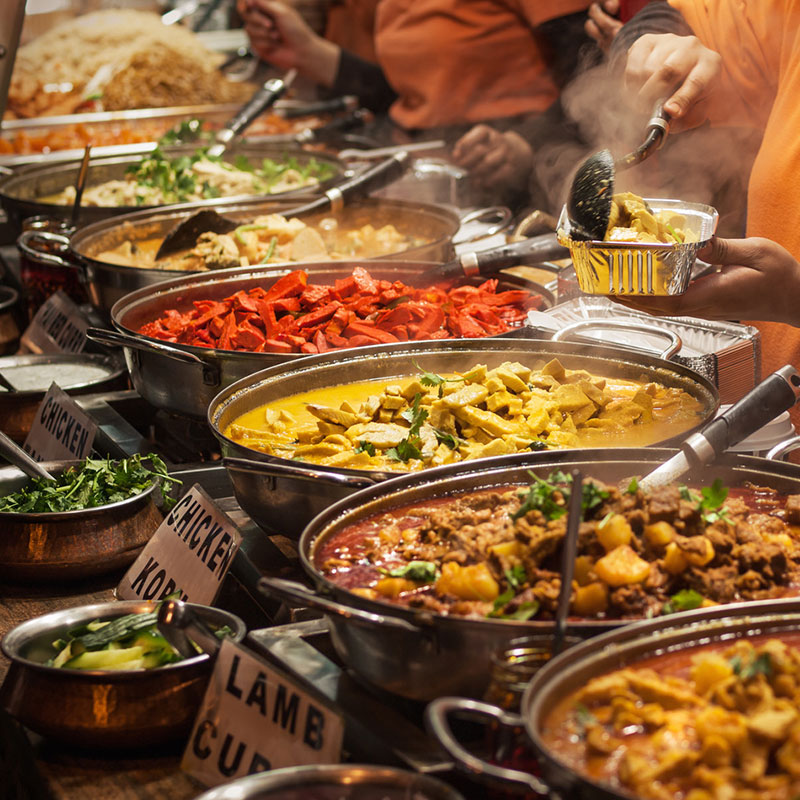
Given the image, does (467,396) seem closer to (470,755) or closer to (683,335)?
(683,335)

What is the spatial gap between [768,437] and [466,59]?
165 inches

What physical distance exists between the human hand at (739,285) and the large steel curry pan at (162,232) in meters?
1.34

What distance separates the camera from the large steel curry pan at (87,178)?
424cm

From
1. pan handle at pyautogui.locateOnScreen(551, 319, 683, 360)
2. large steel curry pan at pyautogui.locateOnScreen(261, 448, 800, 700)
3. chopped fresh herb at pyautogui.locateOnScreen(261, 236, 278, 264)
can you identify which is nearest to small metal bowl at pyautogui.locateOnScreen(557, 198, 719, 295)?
pan handle at pyautogui.locateOnScreen(551, 319, 683, 360)

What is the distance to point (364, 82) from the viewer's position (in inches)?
275

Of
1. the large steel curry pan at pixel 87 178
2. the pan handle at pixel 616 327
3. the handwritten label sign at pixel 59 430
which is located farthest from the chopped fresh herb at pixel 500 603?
the large steel curry pan at pixel 87 178

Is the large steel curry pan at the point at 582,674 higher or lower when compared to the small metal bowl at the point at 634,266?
lower

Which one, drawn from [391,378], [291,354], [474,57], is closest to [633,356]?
[391,378]

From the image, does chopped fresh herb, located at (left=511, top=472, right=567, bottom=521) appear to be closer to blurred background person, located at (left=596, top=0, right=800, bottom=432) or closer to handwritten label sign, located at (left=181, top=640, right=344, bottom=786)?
handwritten label sign, located at (left=181, top=640, right=344, bottom=786)

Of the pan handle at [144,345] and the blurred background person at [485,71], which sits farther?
the blurred background person at [485,71]

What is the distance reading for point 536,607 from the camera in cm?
135

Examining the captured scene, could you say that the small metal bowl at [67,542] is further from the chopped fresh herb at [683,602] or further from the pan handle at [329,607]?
the chopped fresh herb at [683,602]

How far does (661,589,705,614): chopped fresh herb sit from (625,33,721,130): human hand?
1609 millimetres

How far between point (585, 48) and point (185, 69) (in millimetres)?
3123
